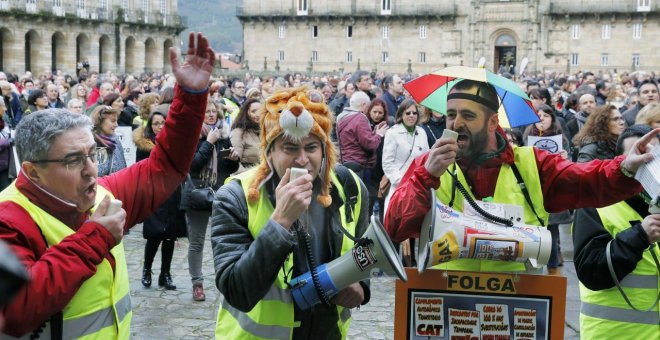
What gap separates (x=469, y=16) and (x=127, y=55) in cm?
2624

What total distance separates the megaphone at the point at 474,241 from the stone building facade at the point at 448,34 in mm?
56326

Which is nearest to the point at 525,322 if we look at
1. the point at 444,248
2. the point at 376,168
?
the point at 444,248

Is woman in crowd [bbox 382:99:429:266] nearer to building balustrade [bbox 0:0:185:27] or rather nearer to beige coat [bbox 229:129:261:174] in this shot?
beige coat [bbox 229:129:261:174]

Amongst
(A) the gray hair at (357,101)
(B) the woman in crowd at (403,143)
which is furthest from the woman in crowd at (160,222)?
(A) the gray hair at (357,101)

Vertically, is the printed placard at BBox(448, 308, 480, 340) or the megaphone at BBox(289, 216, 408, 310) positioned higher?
the megaphone at BBox(289, 216, 408, 310)

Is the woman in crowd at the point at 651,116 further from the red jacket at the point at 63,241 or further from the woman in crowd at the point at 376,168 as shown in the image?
the woman in crowd at the point at 376,168

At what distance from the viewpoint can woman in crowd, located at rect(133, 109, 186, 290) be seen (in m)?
7.60

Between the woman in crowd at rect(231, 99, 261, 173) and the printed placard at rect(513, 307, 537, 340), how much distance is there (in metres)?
4.56

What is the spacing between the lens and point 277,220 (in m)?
2.99

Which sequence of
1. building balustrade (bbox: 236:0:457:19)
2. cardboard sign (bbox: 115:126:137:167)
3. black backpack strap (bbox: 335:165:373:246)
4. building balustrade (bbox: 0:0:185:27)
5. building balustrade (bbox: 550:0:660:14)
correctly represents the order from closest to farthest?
black backpack strap (bbox: 335:165:373:246), cardboard sign (bbox: 115:126:137:167), building balustrade (bbox: 0:0:185:27), building balustrade (bbox: 550:0:660:14), building balustrade (bbox: 236:0:457:19)

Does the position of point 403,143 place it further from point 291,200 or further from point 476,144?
point 291,200

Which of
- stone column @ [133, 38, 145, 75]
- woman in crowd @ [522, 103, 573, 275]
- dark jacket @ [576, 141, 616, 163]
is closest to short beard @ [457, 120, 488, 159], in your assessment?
dark jacket @ [576, 141, 616, 163]

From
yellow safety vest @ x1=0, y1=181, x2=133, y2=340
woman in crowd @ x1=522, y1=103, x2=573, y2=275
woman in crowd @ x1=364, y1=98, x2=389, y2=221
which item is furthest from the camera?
woman in crowd @ x1=364, y1=98, x2=389, y2=221

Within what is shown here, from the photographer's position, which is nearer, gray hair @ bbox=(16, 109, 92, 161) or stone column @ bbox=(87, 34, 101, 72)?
gray hair @ bbox=(16, 109, 92, 161)
